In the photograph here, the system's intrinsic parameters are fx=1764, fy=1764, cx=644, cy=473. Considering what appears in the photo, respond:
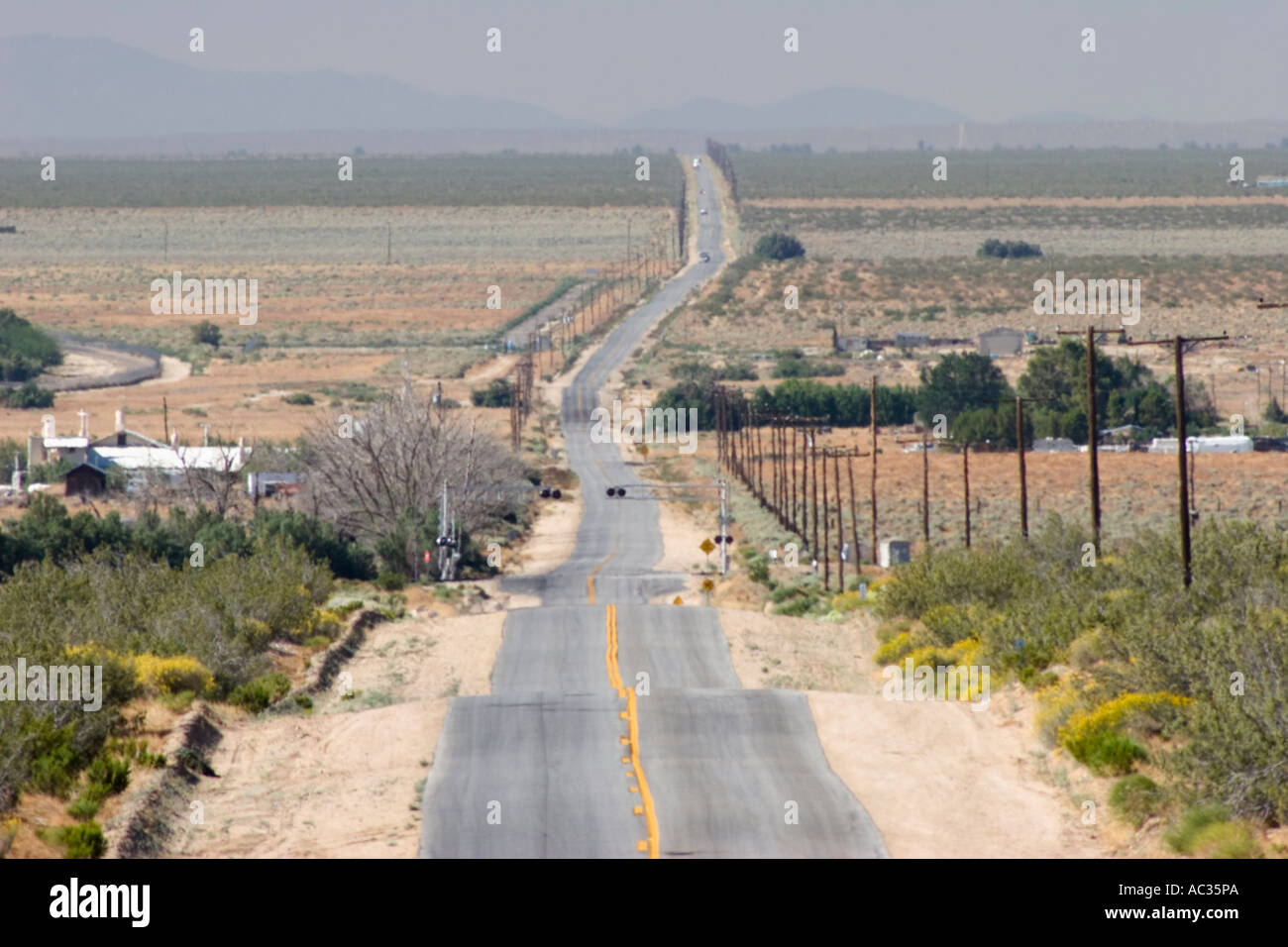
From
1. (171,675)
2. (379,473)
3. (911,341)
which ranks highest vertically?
(911,341)

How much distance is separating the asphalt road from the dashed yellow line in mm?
42

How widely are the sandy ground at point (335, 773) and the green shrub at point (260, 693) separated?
1.80 feet

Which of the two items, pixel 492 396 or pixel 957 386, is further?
pixel 492 396

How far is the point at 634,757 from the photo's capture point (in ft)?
86.6

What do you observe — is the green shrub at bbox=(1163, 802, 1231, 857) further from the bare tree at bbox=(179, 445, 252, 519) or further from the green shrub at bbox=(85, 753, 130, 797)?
the bare tree at bbox=(179, 445, 252, 519)

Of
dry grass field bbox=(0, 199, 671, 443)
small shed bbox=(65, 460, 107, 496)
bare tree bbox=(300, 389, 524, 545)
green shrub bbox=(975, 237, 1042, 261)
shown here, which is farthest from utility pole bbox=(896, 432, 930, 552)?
green shrub bbox=(975, 237, 1042, 261)

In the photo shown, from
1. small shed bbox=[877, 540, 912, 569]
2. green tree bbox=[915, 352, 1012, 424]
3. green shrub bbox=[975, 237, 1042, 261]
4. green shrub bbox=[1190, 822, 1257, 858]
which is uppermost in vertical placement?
green shrub bbox=[975, 237, 1042, 261]

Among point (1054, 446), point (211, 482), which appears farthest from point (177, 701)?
point (1054, 446)

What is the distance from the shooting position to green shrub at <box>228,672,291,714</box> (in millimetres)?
31266

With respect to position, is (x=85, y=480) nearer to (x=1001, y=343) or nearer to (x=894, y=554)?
(x=894, y=554)

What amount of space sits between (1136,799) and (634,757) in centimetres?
747
